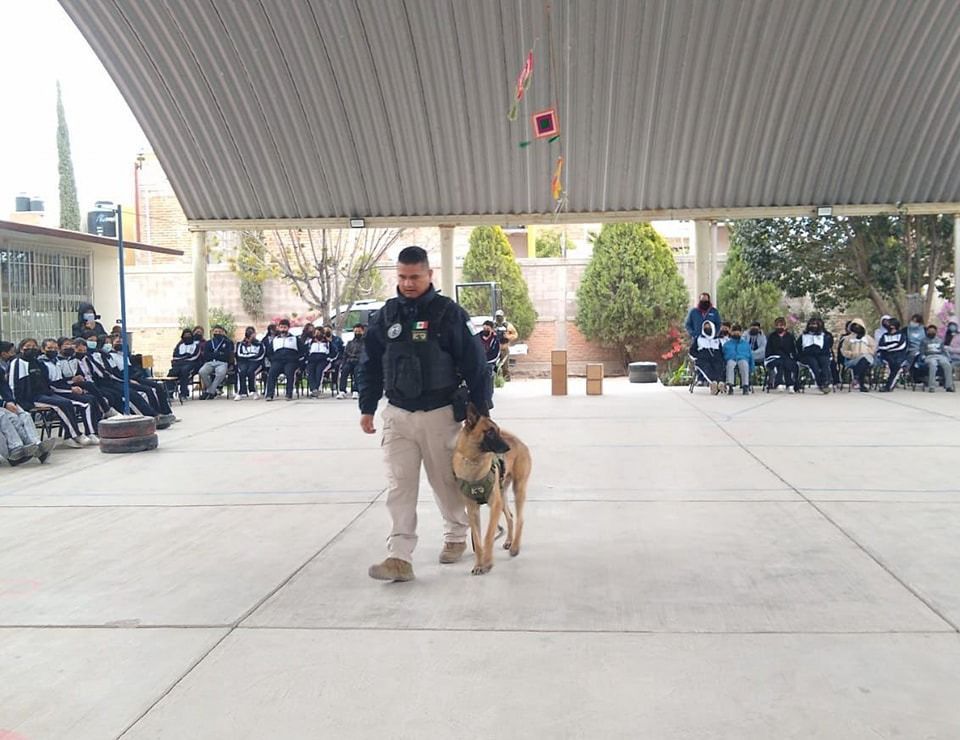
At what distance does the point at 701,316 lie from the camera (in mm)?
17125

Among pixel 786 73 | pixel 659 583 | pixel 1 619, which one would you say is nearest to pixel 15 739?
pixel 1 619

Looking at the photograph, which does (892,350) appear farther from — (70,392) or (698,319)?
(70,392)

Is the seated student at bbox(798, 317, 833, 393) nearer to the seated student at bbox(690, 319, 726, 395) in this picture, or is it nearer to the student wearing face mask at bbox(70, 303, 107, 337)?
the seated student at bbox(690, 319, 726, 395)

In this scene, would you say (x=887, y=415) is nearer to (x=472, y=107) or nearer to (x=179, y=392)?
(x=472, y=107)

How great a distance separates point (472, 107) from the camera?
16.1 meters

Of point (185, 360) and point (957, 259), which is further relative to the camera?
point (957, 259)

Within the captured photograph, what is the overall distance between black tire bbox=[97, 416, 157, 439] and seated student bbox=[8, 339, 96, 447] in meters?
0.70

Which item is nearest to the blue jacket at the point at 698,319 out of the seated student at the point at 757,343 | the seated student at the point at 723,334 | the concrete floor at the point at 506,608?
the seated student at the point at 723,334

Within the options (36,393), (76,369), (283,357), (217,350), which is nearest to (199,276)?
(217,350)

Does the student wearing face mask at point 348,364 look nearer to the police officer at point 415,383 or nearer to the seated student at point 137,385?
the seated student at point 137,385

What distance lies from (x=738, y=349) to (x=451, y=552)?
1220cm

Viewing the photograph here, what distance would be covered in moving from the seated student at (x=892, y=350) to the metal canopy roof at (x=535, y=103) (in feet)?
8.01

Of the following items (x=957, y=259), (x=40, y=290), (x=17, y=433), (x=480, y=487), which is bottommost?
(x=17, y=433)

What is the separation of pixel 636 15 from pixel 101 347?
9170 millimetres
